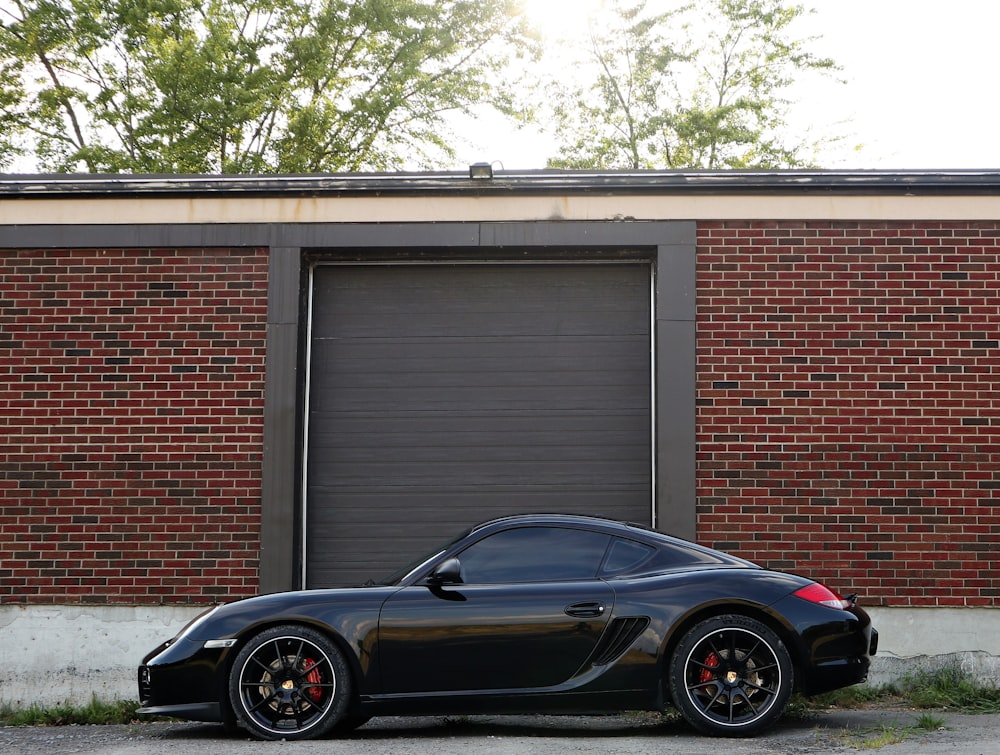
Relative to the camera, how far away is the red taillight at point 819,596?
6.52 m

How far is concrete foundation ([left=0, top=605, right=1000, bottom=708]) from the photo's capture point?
887 cm

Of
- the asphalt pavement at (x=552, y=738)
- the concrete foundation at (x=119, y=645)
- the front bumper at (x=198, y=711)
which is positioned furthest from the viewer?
the concrete foundation at (x=119, y=645)

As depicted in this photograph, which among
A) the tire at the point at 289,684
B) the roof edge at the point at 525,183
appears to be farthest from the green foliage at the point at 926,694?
the roof edge at the point at 525,183

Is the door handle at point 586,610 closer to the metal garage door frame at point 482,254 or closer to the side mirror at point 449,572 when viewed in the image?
the side mirror at point 449,572

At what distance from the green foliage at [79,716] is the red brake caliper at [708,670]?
4.22m

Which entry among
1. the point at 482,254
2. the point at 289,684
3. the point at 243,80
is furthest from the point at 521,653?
the point at 243,80

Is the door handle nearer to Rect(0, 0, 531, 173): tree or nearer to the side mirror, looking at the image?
the side mirror

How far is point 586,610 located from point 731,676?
0.90 meters

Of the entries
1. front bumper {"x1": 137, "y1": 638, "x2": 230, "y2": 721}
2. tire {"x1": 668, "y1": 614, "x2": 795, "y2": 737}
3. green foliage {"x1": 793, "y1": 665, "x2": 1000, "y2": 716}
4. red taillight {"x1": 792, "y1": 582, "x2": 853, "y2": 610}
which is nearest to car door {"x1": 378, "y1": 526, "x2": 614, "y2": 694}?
tire {"x1": 668, "y1": 614, "x2": 795, "y2": 737}

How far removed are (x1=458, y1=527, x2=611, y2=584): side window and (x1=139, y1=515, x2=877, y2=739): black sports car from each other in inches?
3.8

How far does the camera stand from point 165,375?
9680 mm

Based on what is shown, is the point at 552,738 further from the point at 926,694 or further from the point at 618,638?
the point at 926,694

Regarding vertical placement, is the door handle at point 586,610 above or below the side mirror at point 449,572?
below

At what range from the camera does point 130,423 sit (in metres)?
9.65
